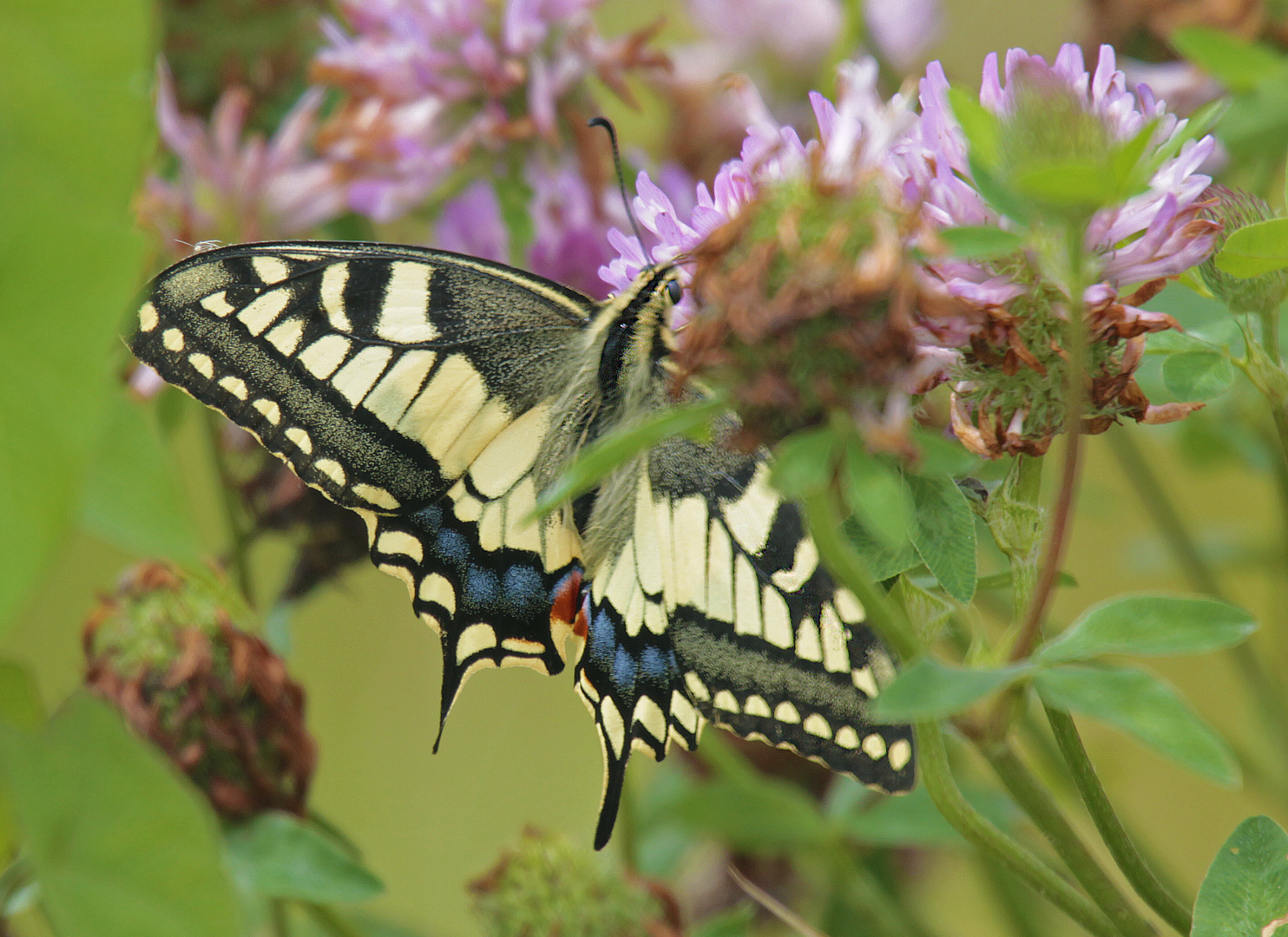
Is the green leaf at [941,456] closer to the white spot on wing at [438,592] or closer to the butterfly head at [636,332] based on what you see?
the butterfly head at [636,332]

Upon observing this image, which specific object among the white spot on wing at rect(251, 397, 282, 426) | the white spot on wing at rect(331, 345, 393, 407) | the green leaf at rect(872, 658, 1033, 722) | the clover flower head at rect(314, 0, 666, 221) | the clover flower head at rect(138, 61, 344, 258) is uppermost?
the clover flower head at rect(314, 0, 666, 221)

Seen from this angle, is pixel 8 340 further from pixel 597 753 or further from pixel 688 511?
pixel 597 753

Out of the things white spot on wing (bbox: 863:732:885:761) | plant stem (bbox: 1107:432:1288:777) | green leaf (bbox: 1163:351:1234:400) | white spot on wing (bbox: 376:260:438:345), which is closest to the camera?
green leaf (bbox: 1163:351:1234:400)

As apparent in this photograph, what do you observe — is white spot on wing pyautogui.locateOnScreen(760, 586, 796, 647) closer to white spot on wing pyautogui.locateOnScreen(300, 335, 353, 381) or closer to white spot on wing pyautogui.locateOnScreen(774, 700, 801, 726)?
white spot on wing pyautogui.locateOnScreen(774, 700, 801, 726)

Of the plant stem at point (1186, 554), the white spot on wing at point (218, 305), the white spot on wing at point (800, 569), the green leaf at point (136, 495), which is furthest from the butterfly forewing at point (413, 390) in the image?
the plant stem at point (1186, 554)

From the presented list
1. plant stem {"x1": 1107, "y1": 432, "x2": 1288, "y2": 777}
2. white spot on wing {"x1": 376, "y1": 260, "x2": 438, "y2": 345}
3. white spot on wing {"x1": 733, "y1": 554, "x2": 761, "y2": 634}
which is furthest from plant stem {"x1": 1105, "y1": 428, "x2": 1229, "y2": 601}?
white spot on wing {"x1": 376, "y1": 260, "x2": 438, "y2": 345}

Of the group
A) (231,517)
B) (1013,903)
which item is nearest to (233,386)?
(231,517)
